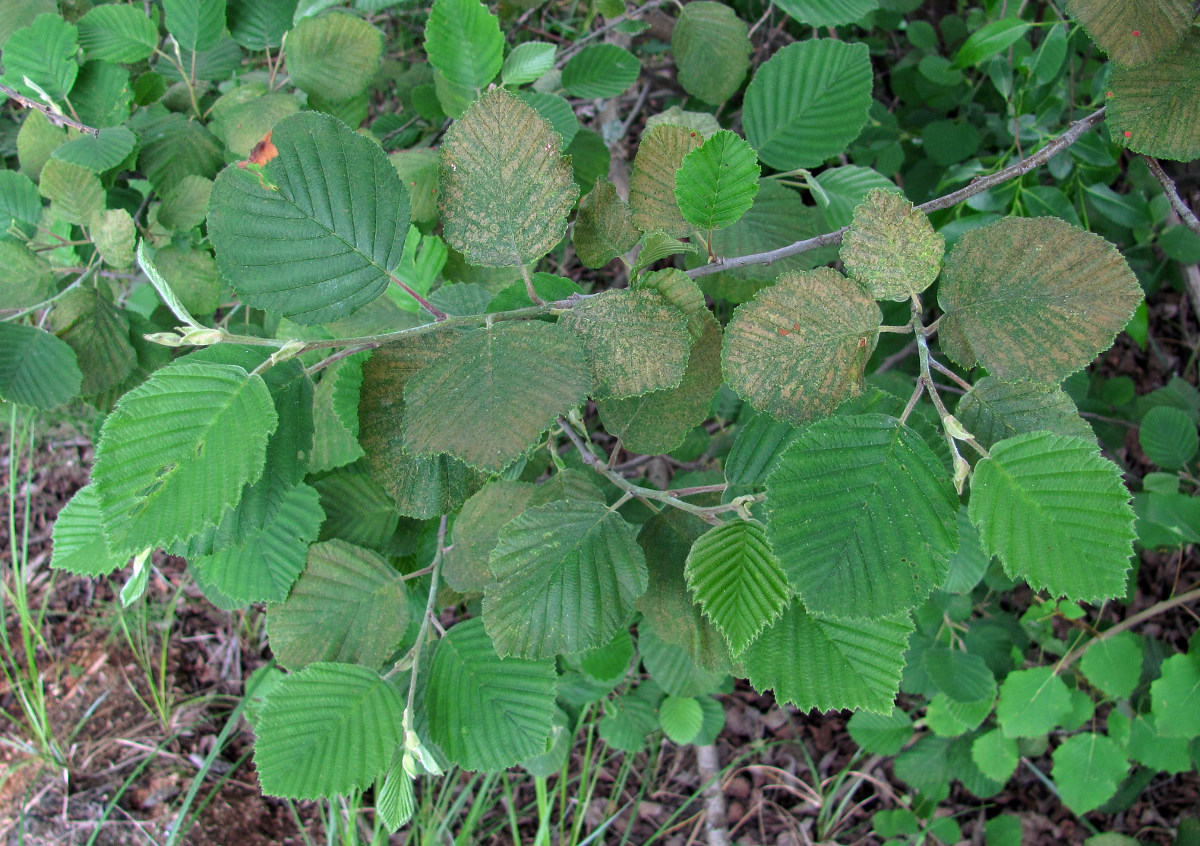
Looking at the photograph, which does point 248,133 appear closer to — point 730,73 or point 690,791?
point 730,73

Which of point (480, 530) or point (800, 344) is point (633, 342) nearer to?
Result: point (800, 344)

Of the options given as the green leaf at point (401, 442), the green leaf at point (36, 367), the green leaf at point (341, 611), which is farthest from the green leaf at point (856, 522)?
the green leaf at point (36, 367)

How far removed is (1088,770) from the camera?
1564 mm

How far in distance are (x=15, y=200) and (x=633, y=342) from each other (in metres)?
1.09

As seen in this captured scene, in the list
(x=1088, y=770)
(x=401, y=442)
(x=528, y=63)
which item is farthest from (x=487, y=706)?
(x=1088, y=770)

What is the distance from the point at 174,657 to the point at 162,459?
77.4 inches

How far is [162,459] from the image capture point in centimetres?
62

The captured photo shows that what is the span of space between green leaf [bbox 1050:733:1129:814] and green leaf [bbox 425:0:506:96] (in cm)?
180

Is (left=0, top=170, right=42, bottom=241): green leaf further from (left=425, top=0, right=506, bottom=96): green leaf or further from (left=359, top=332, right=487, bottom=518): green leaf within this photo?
(left=359, top=332, right=487, bottom=518): green leaf

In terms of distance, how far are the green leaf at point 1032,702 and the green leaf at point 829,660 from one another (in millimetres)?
987

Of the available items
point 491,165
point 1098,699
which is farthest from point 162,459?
point 1098,699

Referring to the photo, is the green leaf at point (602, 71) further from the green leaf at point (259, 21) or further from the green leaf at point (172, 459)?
the green leaf at point (172, 459)

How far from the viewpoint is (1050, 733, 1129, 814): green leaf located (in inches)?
61.0

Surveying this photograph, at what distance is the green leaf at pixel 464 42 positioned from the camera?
0.97 metres
